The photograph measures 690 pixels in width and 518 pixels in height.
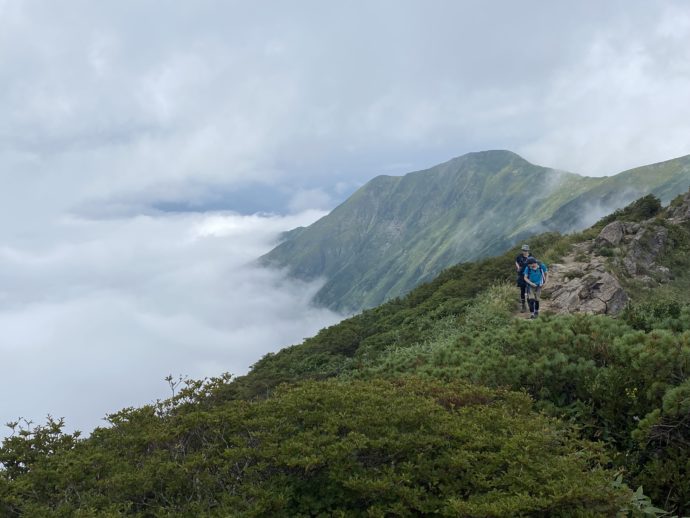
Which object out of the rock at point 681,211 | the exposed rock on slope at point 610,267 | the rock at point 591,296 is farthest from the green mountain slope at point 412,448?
the rock at point 681,211

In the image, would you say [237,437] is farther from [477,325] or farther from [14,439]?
[477,325]

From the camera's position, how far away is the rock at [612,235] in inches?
997

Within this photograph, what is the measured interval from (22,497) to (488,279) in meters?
23.6

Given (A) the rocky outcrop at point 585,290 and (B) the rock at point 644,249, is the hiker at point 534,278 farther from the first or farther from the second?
(B) the rock at point 644,249

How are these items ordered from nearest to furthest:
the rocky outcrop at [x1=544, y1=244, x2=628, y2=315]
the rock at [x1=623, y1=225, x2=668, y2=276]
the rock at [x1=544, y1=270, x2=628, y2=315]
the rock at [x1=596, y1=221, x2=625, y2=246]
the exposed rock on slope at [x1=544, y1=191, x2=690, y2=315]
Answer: the rock at [x1=544, y1=270, x2=628, y2=315]
the rocky outcrop at [x1=544, y1=244, x2=628, y2=315]
the exposed rock on slope at [x1=544, y1=191, x2=690, y2=315]
the rock at [x1=623, y1=225, x2=668, y2=276]
the rock at [x1=596, y1=221, x2=625, y2=246]

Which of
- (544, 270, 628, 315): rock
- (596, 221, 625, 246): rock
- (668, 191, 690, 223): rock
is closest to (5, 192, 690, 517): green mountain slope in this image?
(544, 270, 628, 315): rock

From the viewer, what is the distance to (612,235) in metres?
25.8

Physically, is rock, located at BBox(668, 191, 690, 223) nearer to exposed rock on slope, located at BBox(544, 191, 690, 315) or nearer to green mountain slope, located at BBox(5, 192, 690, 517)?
exposed rock on slope, located at BBox(544, 191, 690, 315)

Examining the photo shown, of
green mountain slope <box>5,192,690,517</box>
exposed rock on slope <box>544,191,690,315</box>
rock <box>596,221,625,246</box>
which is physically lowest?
green mountain slope <box>5,192,690,517</box>

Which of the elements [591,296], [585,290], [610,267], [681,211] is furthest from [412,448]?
[681,211]

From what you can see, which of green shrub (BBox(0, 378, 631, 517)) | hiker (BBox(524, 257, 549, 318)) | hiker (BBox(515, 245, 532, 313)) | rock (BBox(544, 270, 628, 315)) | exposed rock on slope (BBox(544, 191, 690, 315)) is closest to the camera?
green shrub (BBox(0, 378, 631, 517))

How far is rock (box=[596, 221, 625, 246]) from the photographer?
2533cm

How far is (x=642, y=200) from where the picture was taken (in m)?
31.2

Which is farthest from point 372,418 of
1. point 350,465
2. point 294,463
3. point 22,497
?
point 22,497
